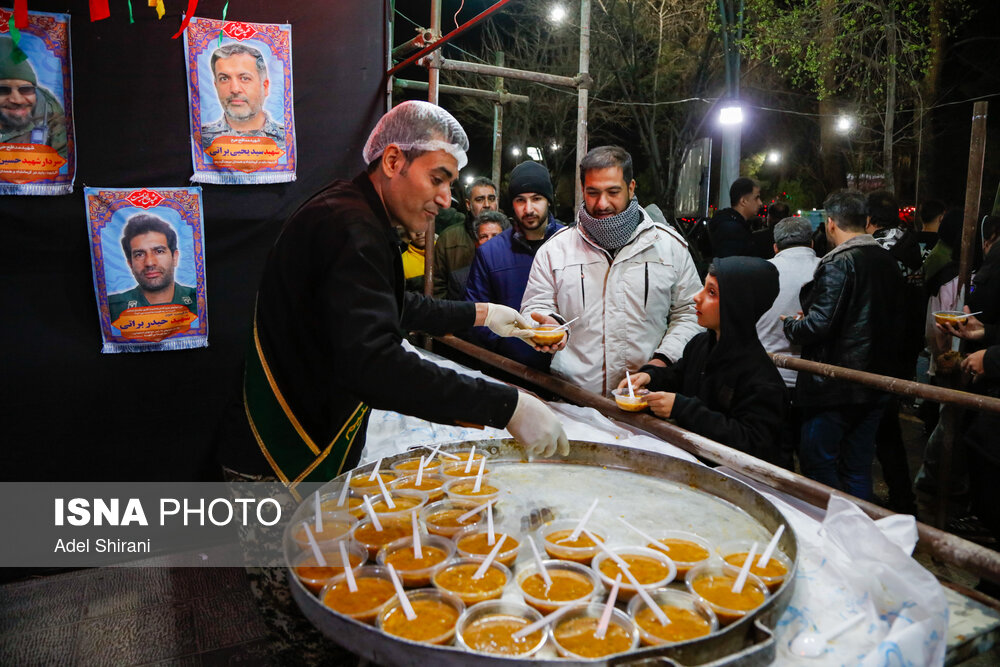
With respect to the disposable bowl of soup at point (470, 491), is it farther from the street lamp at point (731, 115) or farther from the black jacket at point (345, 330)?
the street lamp at point (731, 115)

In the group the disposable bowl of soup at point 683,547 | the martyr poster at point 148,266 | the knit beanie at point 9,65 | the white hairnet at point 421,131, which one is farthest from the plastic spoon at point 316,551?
the knit beanie at point 9,65

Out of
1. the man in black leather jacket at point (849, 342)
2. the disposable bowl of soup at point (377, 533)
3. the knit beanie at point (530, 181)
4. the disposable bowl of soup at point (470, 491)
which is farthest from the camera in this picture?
the knit beanie at point (530, 181)

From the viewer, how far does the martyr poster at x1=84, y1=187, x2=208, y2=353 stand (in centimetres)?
361

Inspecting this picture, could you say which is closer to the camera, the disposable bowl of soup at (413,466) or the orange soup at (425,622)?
the orange soup at (425,622)

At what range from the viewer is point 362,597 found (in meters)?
1.61

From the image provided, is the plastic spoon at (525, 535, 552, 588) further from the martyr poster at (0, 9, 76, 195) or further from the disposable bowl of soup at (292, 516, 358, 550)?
the martyr poster at (0, 9, 76, 195)

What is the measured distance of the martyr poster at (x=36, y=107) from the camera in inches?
130

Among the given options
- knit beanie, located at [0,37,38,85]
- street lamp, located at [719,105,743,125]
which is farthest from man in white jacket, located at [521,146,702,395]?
street lamp, located at [719,105,743,125]

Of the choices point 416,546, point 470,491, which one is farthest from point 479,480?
point 416,546

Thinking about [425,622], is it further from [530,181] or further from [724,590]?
[530,181]

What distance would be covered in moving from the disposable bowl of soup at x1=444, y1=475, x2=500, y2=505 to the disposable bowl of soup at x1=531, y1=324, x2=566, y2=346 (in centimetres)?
96

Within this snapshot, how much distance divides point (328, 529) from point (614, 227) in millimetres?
2254

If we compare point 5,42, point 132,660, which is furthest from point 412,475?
point 5,42

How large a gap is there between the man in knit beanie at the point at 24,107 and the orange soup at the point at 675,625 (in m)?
3.69
